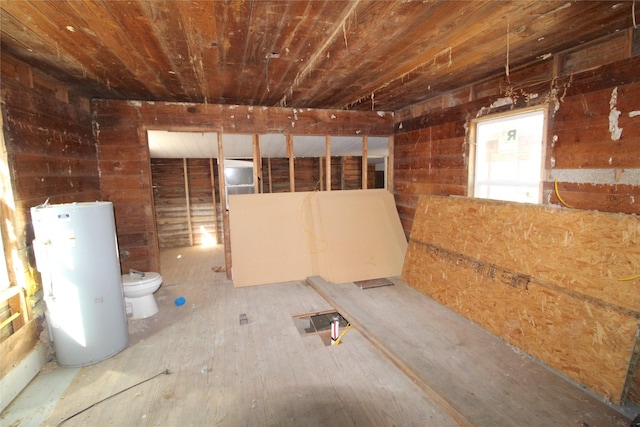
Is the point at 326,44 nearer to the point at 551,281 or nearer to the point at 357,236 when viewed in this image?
the point at 551,281

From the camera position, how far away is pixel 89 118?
334cm

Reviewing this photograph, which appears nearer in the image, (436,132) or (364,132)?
(436,132)

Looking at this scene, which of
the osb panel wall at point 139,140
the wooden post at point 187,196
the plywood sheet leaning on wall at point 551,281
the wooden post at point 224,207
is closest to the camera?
the plywood sheet leaning on wall at point 551,281

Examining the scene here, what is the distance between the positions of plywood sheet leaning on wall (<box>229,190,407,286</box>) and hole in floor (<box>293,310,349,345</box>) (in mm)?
829

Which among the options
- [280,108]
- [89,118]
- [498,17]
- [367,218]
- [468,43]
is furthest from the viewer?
[367,218]

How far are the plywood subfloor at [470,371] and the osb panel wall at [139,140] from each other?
2.54m

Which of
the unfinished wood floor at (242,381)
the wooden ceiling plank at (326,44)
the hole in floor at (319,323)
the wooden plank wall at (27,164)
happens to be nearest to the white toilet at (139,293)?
the unfinished wood floor at (242,381)

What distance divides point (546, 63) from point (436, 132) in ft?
4.42

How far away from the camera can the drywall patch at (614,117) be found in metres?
1.98

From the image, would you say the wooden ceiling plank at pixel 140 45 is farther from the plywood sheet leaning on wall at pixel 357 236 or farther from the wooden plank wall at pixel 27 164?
the plywood sheet leaning on wall at pixel 357 236

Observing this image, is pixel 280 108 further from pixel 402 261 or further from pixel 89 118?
pixel 402 261

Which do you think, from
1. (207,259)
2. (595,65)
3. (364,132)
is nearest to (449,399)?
(595,65)

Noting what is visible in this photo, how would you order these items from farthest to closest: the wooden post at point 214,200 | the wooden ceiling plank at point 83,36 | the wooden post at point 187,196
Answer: the wooden post at point 214,200 → the wooden post at point 187,196 → the wooden ceiling plank at point 83,36

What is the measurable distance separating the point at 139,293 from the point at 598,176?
4.01 metres
